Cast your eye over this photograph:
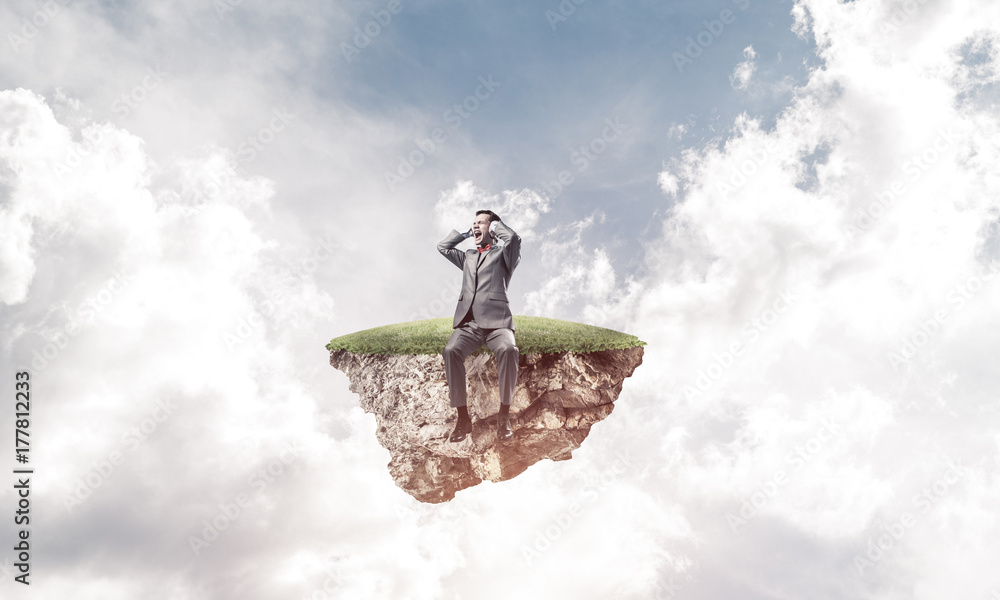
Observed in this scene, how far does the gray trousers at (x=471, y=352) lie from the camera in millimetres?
8102

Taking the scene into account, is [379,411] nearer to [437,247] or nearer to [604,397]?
[437,247]

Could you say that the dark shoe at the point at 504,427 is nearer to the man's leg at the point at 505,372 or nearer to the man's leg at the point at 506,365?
the man's leg at the point at 505,372

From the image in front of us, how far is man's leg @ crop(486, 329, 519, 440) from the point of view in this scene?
8094mm

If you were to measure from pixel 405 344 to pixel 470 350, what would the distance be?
1399mm

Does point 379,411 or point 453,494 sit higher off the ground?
point 379,411

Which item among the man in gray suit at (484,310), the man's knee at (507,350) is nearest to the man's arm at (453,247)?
the man in gray suit at (484,310)

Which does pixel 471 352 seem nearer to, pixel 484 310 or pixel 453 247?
pixel 484 310

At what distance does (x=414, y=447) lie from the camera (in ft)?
30.7

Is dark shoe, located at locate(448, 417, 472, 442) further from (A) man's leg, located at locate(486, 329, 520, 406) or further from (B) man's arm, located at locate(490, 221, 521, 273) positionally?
(B) man's arm, located at locate(490, 221, 521, 273)

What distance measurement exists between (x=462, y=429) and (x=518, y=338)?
5.39 feet

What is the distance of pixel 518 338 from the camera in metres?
8.95

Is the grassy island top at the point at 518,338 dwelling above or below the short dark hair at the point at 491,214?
below

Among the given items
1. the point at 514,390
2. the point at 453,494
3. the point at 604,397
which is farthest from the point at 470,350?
the point at 453,494

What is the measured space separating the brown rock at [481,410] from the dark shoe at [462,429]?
0.66 ft
